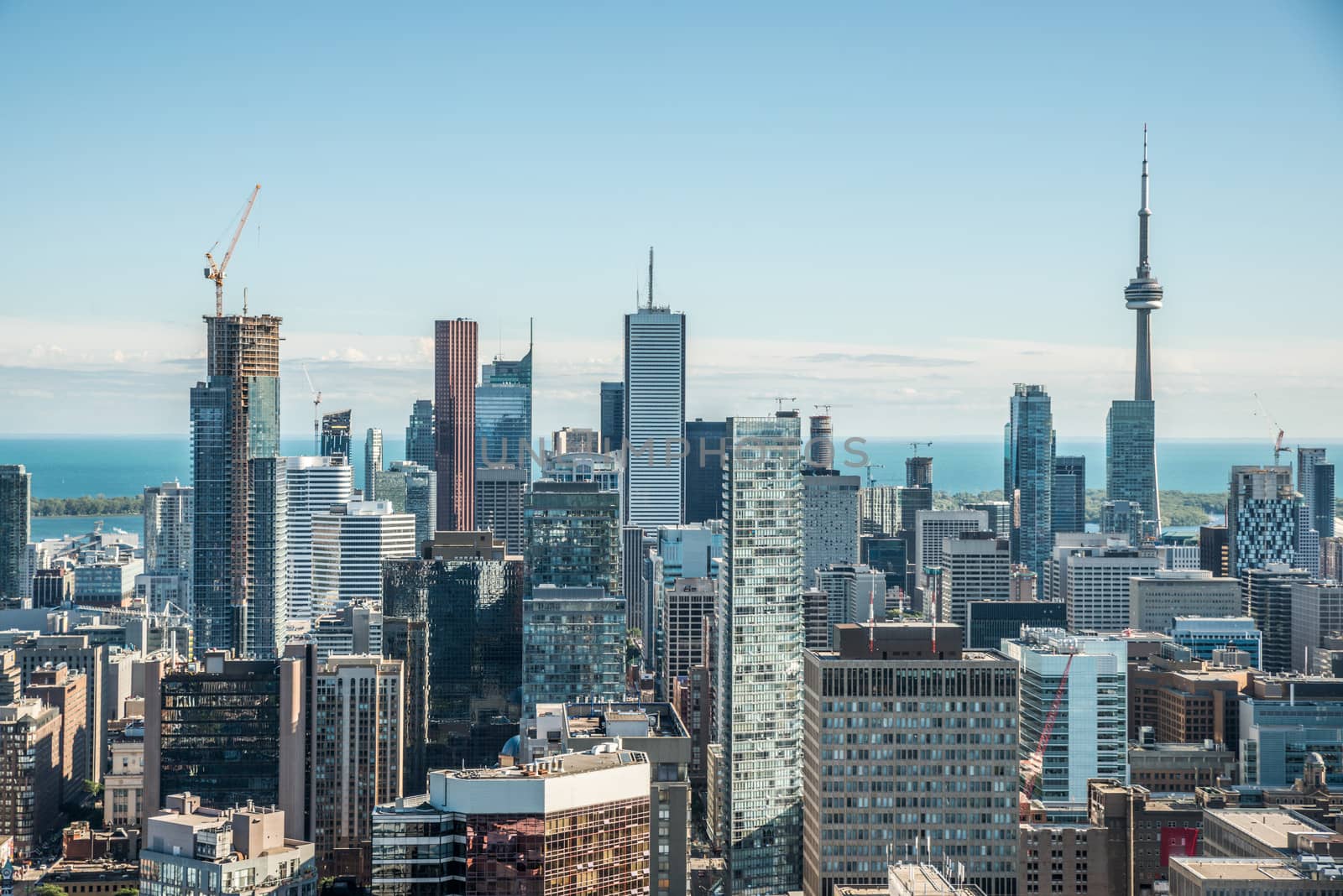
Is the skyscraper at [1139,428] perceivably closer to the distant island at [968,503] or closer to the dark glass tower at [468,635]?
the distant island at [968,503]

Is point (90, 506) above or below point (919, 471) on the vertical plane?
below

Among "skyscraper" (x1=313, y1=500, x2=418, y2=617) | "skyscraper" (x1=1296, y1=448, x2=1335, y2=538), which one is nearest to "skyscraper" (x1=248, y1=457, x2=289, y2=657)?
"skyscraper" (x1=313, y1=500, x2=418, y2=617)

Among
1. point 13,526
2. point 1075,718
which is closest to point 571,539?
point 1075,718

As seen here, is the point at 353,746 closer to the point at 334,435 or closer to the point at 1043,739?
the point at 1043,739

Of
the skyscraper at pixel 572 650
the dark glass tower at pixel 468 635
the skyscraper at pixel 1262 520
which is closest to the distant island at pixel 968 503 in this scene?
the skyscraper at pixel 1262 520

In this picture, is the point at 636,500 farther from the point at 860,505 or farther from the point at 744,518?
the point at 744,518
